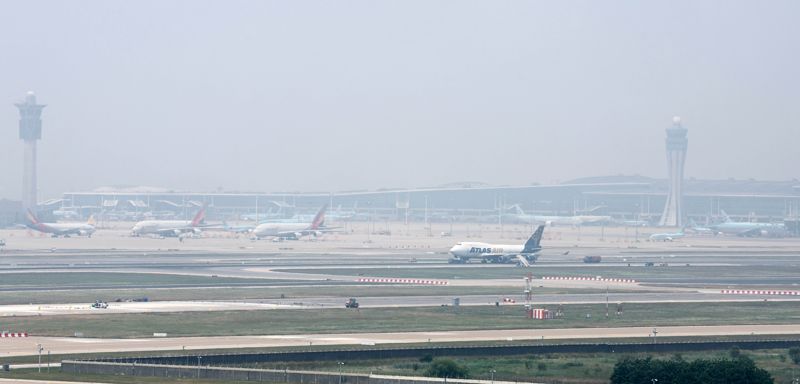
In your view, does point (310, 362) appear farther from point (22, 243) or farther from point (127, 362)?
point (22, 243)

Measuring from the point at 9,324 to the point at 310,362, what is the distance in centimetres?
2443

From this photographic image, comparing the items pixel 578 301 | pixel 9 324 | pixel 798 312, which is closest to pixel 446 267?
pixel 578 301

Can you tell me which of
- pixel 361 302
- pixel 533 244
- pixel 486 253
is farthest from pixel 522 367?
pixel 486 253

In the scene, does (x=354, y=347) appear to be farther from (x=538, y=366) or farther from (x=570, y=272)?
(x=570, y=272)

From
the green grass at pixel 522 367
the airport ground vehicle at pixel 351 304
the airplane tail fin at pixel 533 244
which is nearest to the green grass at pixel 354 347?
the green grass at pixel 522 367

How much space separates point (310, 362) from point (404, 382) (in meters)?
9.41

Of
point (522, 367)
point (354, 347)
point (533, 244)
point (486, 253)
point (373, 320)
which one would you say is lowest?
point (522, 367)

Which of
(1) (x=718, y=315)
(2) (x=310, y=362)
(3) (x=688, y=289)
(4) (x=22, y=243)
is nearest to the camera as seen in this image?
(2) (x=310, y=362)

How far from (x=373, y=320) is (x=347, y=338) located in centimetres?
1051

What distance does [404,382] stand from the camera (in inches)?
2137

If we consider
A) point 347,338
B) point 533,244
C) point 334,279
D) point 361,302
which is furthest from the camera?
point 533,244

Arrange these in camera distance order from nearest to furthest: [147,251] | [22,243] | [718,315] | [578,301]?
[718,315] < [578,301] < [147,251] < [22,243]

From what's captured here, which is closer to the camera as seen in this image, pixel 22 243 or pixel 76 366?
pixel 76 366

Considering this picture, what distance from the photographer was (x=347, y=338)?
7338 cm
